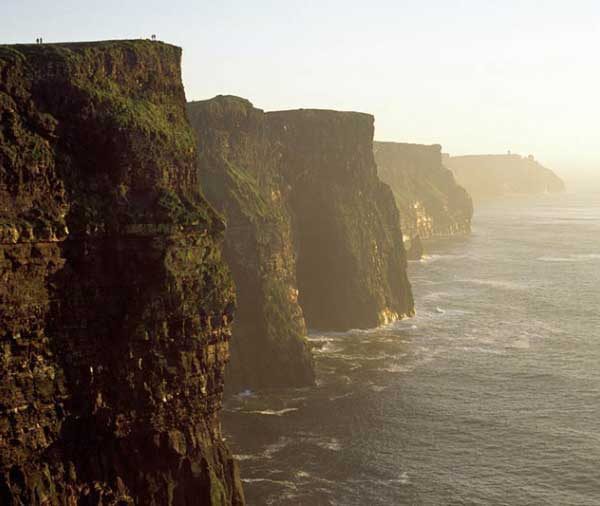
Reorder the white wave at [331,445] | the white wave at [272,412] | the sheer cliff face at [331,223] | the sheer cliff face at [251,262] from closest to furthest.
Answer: the white wave at [331,445], the white wave at [272,412], the sheer cliff face at [251,262], the sheer cliff face at [331,223]

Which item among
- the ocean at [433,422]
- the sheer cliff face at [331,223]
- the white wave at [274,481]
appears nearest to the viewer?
the ocean at [433,422]

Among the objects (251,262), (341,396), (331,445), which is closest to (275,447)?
(331,445)

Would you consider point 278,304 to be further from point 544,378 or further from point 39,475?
point 39,475

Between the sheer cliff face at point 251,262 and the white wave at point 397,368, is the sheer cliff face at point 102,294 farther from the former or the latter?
the white wave at point 397,368

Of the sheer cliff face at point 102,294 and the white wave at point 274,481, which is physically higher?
the sheer cliff face at point 102,294

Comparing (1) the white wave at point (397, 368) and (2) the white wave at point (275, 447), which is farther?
(1) the white wave at point (397, 368)

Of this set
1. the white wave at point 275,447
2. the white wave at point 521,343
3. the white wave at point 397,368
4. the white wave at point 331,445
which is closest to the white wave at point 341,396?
the white wave at point 397,368

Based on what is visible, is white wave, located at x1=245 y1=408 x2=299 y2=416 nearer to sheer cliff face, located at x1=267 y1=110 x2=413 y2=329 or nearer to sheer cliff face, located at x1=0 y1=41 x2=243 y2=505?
sheer cliff face, located at x1=0 y1=41 x2=243 y2=505

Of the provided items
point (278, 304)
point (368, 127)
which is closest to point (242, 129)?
point (278, 304)
